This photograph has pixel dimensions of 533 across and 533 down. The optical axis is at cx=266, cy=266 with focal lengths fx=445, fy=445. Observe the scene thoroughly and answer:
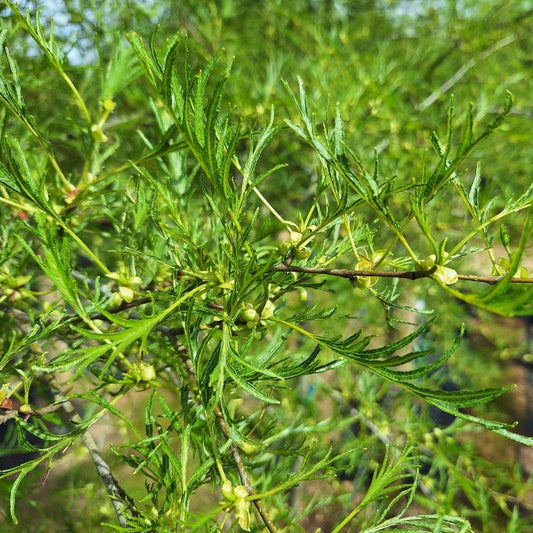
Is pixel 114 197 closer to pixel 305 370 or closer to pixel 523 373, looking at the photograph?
pixel 305 370

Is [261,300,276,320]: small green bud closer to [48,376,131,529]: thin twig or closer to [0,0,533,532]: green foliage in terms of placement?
[0,0,533,532]: green foliage

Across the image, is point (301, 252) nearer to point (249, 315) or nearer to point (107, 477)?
point (249, 315)

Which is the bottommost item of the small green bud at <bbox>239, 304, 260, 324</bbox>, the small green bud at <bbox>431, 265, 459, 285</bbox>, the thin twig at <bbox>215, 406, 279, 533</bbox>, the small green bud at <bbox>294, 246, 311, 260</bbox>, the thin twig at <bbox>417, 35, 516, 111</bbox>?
the thin twig at <bbox>417, 35, 516, 111</bbox>

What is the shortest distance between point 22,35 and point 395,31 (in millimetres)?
1139

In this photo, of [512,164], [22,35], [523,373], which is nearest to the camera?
[22,35]

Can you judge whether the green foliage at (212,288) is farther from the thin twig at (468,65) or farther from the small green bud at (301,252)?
the thin twig at (468,65)

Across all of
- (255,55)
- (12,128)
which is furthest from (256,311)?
(255,55)

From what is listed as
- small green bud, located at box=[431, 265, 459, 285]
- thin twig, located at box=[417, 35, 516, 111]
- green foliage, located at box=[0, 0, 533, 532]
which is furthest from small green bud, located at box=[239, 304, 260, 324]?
thin twig, located at box=[417, 35, 516, 111]

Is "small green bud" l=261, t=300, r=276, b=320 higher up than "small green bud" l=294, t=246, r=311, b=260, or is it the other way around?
"small green bud" l=294, t=246, r=311, b=260

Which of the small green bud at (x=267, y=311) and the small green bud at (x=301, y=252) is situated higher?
the small green bud at (x=301, y=252)

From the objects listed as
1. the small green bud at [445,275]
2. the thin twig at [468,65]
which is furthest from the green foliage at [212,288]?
the thin twig at [468,65]

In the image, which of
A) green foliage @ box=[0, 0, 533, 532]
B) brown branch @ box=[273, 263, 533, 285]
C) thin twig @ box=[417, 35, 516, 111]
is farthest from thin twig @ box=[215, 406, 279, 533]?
thin twig @ box=[417, 35, 516, 111]

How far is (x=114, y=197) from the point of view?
21.9 inches

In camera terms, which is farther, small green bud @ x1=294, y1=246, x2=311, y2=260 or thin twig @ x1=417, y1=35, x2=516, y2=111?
thin twig @ x1=417, y1=35, x2=516, y2=111
